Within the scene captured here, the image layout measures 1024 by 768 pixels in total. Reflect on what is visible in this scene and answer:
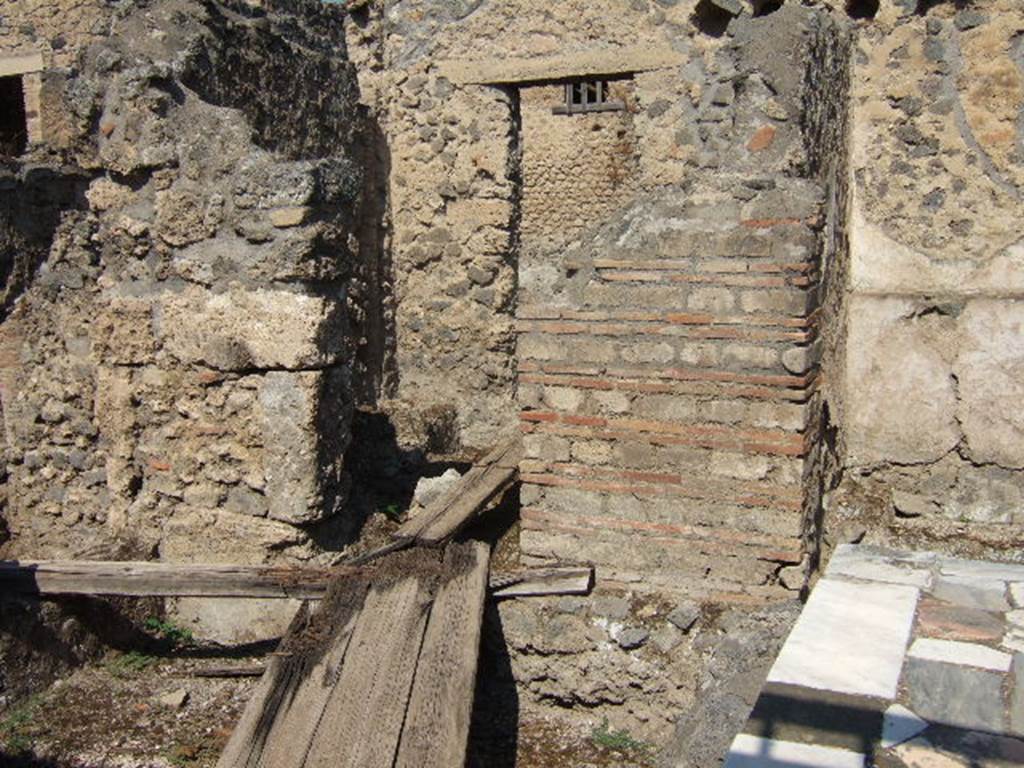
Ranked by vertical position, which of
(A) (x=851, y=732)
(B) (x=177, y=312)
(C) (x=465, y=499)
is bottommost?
(C) (x=465, y=499)

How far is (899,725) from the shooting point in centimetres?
189

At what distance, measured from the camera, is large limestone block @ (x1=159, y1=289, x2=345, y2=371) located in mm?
4387

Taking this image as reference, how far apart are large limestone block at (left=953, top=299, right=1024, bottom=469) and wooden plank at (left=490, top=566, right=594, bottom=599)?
2.42 metres

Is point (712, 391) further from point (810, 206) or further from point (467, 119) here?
point (467, 119)

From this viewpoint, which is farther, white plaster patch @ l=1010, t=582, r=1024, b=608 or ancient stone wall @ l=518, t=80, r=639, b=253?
ancient stone wall @ l=518, t=80, r=639, b=253

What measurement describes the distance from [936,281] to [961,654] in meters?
3.63

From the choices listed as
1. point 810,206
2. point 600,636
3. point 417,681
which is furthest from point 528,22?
point 417,681

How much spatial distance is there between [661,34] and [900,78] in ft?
5.94

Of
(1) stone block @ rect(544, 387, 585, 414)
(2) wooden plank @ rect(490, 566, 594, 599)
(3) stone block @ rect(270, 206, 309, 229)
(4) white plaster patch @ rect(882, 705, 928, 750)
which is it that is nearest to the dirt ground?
(2) wooden plank @ rect(490, 566, 594, 599)

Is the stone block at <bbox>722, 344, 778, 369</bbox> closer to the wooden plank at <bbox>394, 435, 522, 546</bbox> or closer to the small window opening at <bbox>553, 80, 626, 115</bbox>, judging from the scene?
the wooden plank at <bbox>394, 435, 522, 546</bbox>

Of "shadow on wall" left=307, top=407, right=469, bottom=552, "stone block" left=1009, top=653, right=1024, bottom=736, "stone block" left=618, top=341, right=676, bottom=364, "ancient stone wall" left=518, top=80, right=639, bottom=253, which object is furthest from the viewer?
"ancient stone wall" left=518, top=80, right=639, bottom=253

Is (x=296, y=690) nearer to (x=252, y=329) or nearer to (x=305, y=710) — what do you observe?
(x=305, y=710)

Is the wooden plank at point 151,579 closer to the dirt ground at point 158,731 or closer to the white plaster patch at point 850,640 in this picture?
the dirt ground at point 158,731

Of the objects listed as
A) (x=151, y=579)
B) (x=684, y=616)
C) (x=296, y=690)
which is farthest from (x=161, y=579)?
(x=684, y=616)
